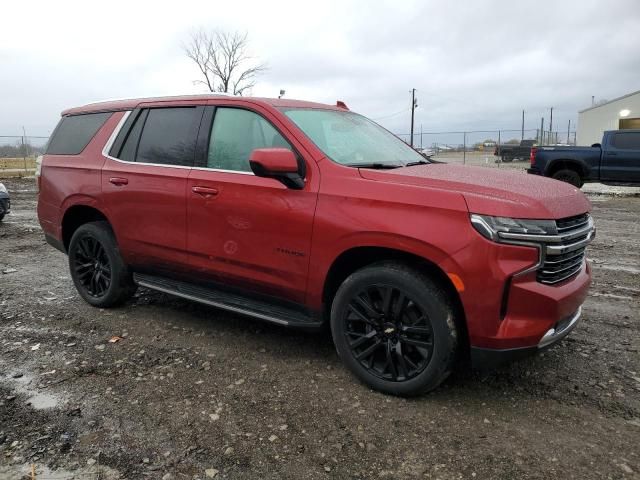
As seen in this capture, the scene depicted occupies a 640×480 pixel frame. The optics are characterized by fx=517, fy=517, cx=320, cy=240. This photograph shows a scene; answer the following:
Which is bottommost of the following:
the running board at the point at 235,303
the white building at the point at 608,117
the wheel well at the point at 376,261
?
the running board at the point at 235,303

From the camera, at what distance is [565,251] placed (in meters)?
2.82

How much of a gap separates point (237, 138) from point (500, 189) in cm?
191

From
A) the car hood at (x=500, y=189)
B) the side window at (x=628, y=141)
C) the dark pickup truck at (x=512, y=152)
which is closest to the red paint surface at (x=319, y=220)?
the car hood at (x=500, y=189)

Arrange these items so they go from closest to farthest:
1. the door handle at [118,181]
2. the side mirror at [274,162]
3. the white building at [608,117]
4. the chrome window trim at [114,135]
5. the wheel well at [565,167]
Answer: the side mirror at [274,162] < the door handle at [118,181] < the chrome window trim at [114,135] < the wheel well at [565,167] < the white building at [608,117]

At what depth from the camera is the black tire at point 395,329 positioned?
2916mm

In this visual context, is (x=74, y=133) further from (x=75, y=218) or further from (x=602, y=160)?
(x=602, y=160)

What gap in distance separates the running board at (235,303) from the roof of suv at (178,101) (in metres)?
1.44

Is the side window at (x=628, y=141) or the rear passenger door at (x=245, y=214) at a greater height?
the side window at (x=628, y=141)

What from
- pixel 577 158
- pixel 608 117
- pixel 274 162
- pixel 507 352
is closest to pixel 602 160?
pixel 577 158

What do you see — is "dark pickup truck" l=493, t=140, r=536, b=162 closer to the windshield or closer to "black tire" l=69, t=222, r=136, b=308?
the windshield

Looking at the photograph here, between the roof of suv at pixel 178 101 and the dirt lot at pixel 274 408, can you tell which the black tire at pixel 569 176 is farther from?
the roof of suv at pixel 178 101

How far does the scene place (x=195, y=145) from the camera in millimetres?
3973

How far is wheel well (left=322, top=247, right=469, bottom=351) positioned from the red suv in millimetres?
11

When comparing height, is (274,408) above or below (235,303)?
below
